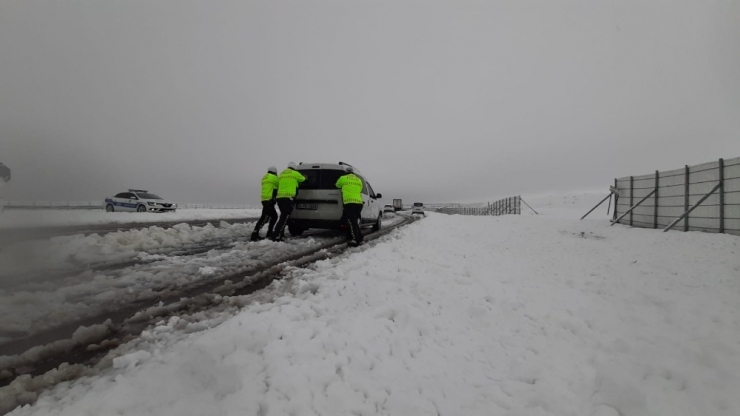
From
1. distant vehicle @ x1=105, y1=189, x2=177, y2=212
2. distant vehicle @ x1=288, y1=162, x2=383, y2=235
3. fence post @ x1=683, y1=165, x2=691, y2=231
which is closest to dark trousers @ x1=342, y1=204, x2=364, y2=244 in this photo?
distant vehicle @ x1=288, y1=162, x2=383, y2=235

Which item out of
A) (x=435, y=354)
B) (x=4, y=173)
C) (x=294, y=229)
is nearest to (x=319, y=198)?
(x=294, y=229)

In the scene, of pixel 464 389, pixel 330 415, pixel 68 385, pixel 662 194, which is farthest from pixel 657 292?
pixel 662 194

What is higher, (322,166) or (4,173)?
(322,166)

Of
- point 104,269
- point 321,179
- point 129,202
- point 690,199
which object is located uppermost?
point 321,179

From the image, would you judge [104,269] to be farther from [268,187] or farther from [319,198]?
[319,198]

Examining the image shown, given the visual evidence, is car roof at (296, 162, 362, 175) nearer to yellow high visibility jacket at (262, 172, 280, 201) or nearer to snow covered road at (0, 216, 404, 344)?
yellow high visibility jacket at (262, 172, 280, 201)

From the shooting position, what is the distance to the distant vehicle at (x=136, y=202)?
1759cm

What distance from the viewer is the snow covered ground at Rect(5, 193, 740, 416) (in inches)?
64.9

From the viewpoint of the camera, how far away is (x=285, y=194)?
684cm

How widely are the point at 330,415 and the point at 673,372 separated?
2.56m

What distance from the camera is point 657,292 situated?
365cm

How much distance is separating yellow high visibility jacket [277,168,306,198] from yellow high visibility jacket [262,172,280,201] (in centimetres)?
49

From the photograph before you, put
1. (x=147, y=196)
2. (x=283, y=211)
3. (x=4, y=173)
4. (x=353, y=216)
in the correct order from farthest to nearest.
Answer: (x=147, y=196)
(x=283, y=211)
(x=353, y=216)
(x=4, y=173)

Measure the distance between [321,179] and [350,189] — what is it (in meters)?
1.24
